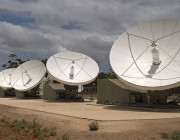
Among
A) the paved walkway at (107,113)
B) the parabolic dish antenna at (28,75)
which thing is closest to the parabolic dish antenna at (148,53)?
the paved walkway at (107,113)

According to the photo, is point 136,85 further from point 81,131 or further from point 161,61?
point 81,131

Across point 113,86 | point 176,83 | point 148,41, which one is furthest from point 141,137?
point 113,86

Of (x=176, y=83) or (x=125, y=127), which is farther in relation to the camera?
(x=176, y=83)

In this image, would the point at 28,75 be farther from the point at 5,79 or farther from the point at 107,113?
the point at 107,113

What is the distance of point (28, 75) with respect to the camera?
169 ft

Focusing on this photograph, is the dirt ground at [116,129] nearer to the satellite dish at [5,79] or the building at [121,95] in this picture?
the building at [121,95]

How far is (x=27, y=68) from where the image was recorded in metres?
53.4

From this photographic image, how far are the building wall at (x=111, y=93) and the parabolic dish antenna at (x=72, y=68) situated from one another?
459 centimetres

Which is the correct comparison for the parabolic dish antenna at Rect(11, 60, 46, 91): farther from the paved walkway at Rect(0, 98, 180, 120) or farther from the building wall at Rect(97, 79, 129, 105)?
the paved walkway at Rect(0, 98, 180, 120)

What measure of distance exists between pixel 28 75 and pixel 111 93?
80.9 ft

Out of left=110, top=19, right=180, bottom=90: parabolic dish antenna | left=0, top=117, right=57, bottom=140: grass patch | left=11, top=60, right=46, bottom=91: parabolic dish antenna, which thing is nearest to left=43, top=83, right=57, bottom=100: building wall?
left=11, top=60, right=46, bottom=91: parabolic dish antenna

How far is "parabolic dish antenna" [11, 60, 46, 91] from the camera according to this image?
49.3 meters

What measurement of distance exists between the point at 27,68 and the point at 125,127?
4188 centimetres

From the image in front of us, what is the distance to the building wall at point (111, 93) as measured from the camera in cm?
3206
